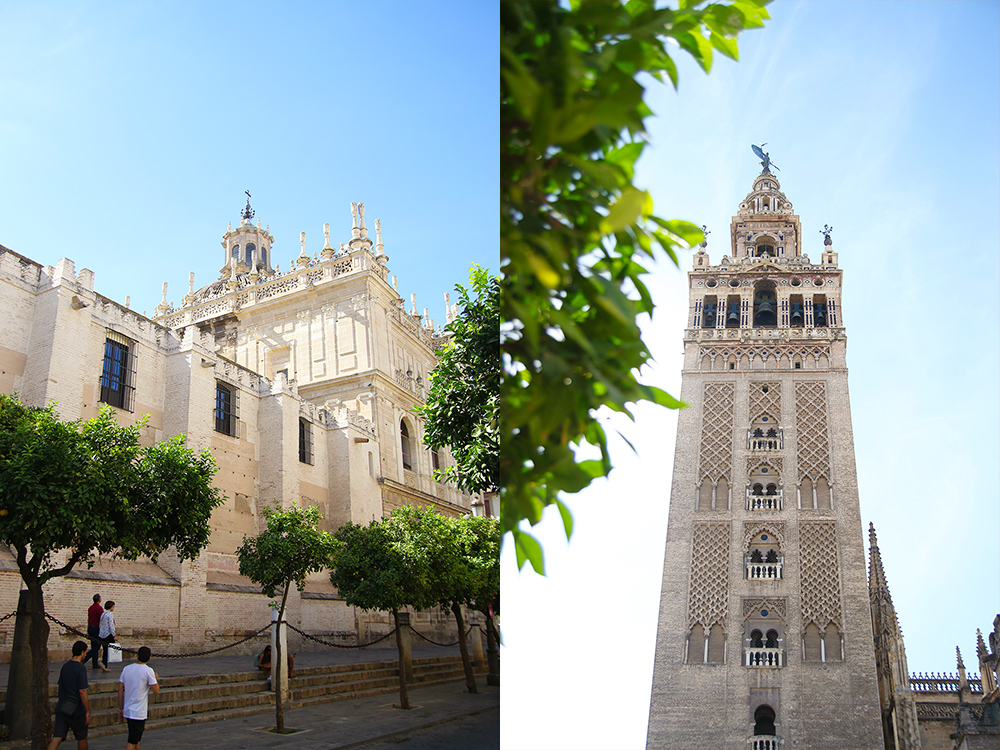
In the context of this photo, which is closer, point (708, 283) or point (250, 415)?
point (250, 415)

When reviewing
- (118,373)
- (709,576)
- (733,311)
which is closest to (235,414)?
(118,373)

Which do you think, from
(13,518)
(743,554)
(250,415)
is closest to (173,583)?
(250,415)

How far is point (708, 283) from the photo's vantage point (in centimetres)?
2355

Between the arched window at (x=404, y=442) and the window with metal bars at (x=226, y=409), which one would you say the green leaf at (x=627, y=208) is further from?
the window with metal bars at (x=226, y=409)

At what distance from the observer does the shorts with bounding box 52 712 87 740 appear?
5.29 metres

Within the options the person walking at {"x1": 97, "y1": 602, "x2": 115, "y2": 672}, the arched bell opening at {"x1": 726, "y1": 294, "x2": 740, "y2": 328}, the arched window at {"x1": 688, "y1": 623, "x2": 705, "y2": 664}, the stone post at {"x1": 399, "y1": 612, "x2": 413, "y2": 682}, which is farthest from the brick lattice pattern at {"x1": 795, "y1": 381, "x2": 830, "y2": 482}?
the person walking at {"x1": 97, "y1": 602, "x2": 115, "y2": 672}

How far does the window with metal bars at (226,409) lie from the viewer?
1229cm

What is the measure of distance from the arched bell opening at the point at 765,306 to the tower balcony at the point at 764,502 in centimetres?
522

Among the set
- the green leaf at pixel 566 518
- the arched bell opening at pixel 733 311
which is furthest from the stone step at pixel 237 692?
the arched bell opening at pixel 733 311

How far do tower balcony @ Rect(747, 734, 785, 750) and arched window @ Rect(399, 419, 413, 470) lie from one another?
8841 millimetres

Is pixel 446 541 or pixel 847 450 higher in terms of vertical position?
pixel 847 450

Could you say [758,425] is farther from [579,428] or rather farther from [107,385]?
[579,428]

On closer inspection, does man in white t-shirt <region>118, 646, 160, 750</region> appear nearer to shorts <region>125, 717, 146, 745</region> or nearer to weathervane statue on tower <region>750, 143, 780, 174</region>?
shorts <region>125, 717, 146, 745</region>

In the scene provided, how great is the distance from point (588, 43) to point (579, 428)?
0.61 m
